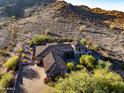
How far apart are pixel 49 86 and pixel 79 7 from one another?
66.7 m

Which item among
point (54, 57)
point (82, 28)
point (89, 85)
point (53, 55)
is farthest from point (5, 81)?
point (82, 28)

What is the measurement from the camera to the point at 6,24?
271 feet

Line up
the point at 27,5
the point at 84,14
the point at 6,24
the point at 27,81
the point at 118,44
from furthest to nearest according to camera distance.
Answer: the point at 27,5 → the point at 84,14 → the point at 6,24 → the point at 118,44 → the point at 27,81

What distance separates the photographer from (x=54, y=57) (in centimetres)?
4297

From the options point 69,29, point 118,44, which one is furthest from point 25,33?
point 118,44

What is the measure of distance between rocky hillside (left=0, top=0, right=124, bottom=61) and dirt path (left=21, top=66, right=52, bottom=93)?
57.1 ft

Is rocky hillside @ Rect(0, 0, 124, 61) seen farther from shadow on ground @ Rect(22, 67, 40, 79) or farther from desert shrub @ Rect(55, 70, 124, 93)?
desert shrub @ Rect(55, 70, 124, 93)

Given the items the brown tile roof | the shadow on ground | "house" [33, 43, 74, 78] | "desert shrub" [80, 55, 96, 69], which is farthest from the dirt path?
"desert shrub" [80, 55, 96, 69]

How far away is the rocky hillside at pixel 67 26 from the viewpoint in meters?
64.4

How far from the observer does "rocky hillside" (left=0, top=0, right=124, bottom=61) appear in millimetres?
64419

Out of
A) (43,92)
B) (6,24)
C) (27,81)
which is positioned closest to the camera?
(43,92)

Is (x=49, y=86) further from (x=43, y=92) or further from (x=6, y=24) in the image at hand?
(x=6, y=24)

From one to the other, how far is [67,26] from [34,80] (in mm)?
39319

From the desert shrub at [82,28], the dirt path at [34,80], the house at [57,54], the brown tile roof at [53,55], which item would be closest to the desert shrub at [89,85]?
the dirt path at [34,80]
